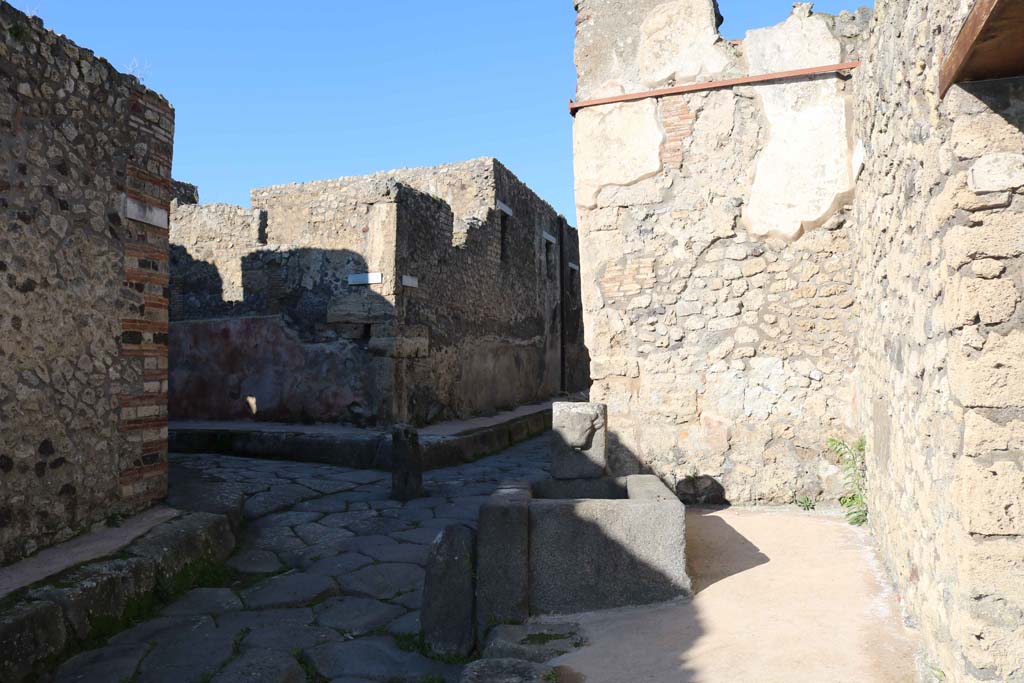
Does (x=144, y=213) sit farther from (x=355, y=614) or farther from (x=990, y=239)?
(x=990, y=239)

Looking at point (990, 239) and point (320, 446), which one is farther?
point (320, 446)

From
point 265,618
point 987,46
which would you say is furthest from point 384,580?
point 987,46

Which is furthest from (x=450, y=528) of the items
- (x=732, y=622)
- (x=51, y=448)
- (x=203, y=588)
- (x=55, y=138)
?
(x=55, y=138)

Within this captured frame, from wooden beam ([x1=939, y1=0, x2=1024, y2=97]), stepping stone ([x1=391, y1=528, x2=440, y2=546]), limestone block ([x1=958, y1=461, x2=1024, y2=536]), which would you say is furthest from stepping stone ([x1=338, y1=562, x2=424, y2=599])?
wooden beam ([x1=939, y1=0, x2=1024, y2=97])

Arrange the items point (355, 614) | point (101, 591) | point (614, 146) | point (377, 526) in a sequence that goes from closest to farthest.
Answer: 1. point (101, 591)
2. point (355, 614)
3. point (614, 146)
4. point (377, 526)

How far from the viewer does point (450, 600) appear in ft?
10.5

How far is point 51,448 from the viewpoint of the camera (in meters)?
3.83

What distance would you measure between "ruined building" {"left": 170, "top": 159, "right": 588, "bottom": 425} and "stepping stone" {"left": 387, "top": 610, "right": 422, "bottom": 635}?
5.04m

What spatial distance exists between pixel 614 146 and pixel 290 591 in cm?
353

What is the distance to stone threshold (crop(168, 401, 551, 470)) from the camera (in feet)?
24.7

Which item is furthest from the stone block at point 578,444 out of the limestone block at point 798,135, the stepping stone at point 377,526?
the limestone block at point 798,135

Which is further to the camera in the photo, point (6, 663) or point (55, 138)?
point (55, 138)

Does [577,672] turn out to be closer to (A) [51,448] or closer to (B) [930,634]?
(B) [930,634]

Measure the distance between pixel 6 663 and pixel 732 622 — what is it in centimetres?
288
